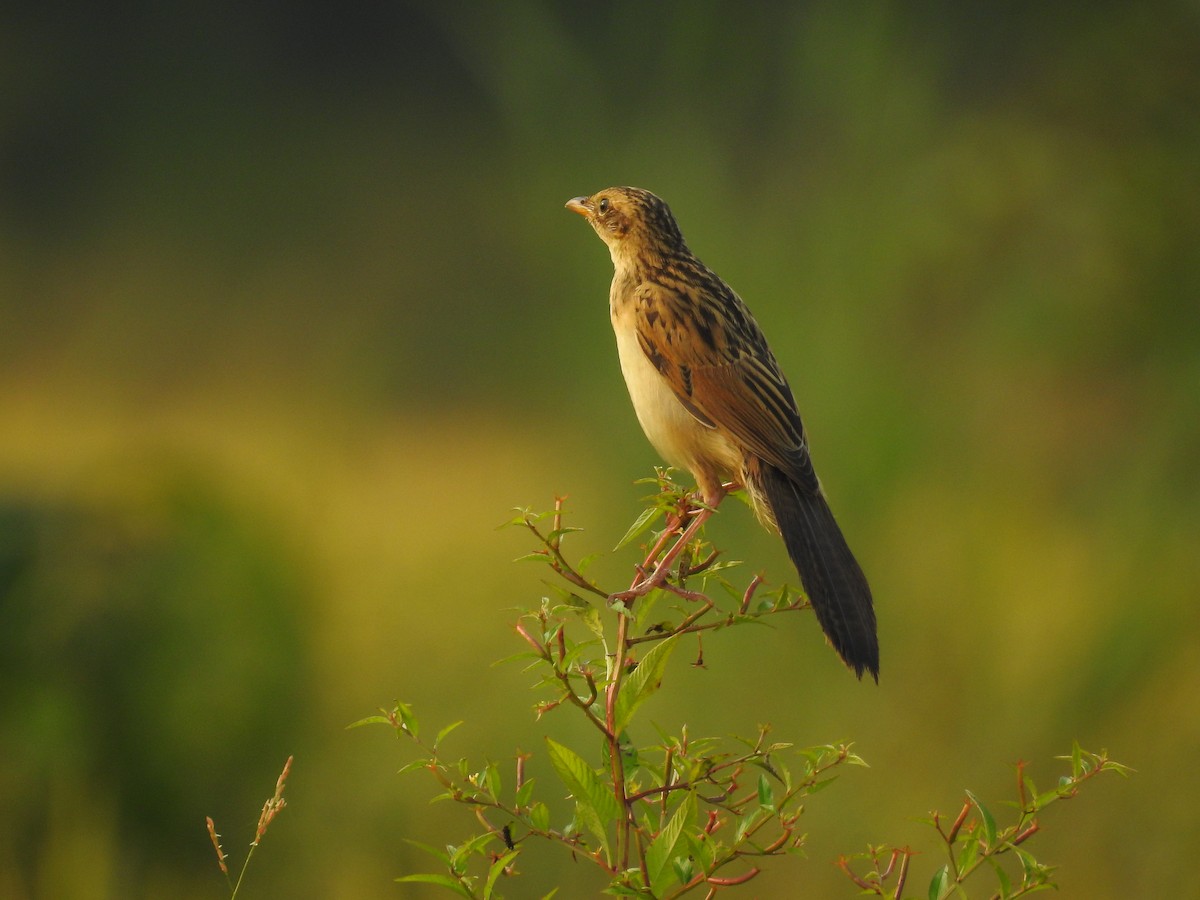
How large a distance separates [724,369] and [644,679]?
0.52 metres

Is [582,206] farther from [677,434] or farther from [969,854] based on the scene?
[969,854]

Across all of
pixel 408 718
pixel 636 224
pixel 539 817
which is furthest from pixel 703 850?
pixel 636 224

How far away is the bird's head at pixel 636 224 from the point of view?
5.31 ft

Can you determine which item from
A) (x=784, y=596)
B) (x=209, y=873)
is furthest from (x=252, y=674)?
(x=784, y=596)

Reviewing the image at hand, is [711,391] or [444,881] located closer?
[444,881]

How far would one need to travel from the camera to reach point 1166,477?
2451mm

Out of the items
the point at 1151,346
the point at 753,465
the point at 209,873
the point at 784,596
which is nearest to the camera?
the point at 784,596

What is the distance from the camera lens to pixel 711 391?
142 centimetres

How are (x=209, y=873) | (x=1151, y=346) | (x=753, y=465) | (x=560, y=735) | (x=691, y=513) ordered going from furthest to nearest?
1. (x=1151, y=346)
2. (x=209, y=873)
3. (x=560, y=735)
4. (x=753, y=465)
5. (x=691, y=513)

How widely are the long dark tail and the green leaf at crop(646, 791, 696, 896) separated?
22 cm

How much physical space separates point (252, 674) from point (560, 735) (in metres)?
0.71

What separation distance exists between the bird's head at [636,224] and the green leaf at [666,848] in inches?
33.2

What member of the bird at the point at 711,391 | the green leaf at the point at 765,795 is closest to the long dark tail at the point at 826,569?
the bird at the point at 711,391

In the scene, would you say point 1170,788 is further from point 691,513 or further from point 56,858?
point 56,858
